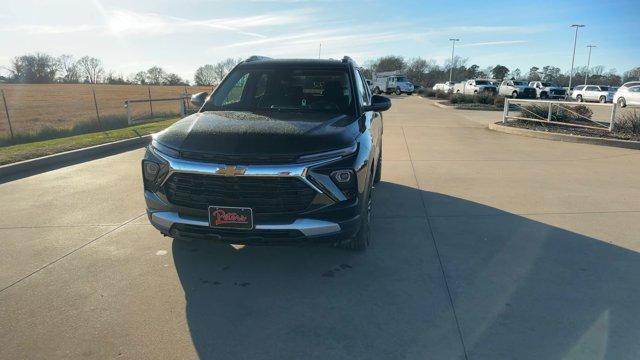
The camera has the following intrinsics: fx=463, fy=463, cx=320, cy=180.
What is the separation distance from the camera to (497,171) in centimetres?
814

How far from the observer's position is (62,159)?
8.92 metres

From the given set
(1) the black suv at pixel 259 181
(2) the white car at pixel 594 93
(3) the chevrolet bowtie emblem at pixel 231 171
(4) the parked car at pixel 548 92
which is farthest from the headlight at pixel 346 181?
(4) the parked car at pixel 548 92

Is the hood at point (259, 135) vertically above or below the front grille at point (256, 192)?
above

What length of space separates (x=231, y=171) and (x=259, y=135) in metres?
0.40

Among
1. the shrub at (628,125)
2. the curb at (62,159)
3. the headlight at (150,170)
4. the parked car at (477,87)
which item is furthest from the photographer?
the parked car at (477,87)

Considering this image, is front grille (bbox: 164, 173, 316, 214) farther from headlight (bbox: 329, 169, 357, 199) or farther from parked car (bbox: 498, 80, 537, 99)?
parked car (bbox: 498, 80, 537, 99)

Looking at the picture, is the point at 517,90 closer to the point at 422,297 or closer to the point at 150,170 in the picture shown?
the point at 422,297

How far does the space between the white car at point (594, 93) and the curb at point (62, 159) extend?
37137 mm

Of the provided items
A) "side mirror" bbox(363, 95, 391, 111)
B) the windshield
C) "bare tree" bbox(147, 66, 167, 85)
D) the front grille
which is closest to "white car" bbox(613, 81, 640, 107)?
"side mirror" bbox(363, 95, 391, 111)

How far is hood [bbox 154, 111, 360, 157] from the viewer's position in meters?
3.39

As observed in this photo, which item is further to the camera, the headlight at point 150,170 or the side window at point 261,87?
the side window at point 261,87

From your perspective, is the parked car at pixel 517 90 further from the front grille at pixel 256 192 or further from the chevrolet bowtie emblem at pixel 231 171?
the chevrolet bowtie emblem at pixel 231 171

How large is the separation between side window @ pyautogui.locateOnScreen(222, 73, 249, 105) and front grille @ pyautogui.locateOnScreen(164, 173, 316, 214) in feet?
5.71

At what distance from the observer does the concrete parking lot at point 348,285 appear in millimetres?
2928
